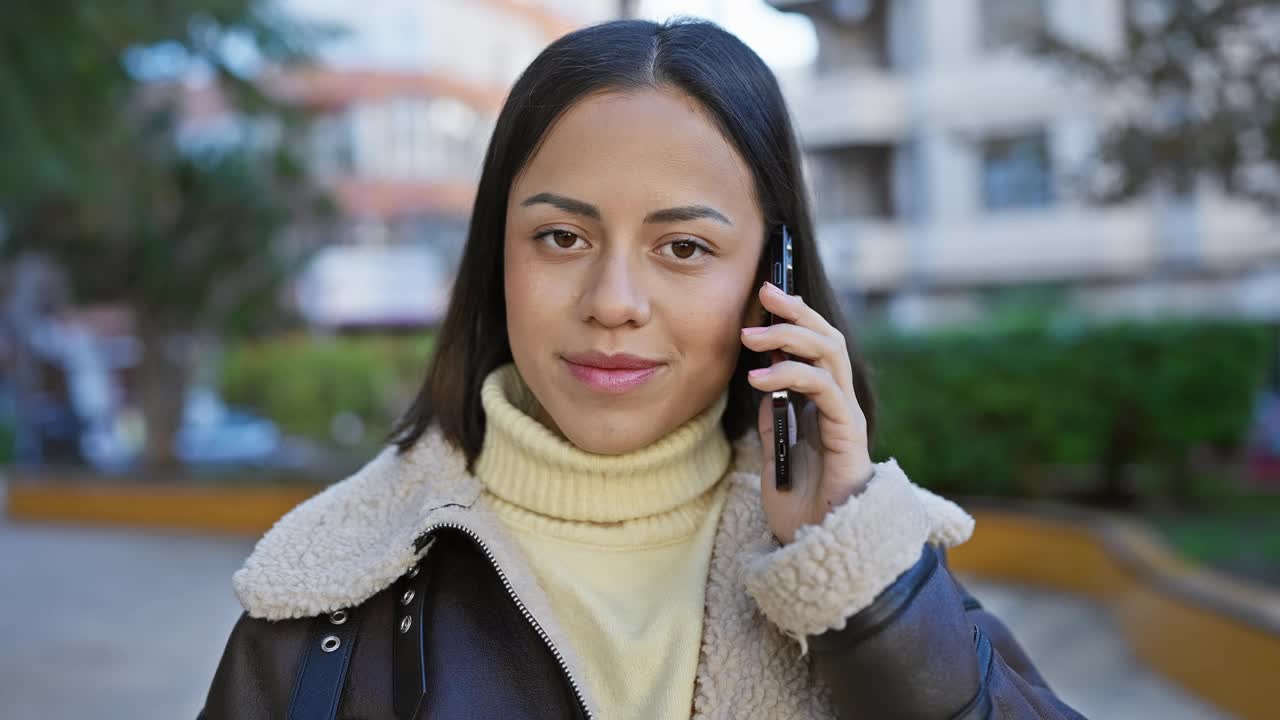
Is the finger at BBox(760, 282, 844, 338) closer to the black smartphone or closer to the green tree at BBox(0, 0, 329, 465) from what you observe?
the black smartphone

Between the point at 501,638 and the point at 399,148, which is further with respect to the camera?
the point at 399,148

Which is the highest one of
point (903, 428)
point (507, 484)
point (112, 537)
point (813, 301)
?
point (813, 301)

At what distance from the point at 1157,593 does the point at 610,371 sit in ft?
18.8

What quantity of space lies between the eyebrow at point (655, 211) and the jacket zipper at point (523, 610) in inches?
16.9

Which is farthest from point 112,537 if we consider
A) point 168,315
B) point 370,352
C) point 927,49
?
point 927,49

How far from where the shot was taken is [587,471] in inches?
59.1

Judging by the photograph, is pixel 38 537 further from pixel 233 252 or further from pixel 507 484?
pixel 507 484

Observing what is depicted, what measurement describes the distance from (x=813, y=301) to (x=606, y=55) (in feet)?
1.49

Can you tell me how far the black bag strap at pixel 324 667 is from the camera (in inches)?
53.1

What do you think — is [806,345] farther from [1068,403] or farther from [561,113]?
[1068,403]

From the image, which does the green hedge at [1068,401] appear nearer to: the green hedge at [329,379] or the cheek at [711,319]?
the cheek at [711,319]

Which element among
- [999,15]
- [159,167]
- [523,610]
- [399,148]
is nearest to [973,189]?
[999,15]

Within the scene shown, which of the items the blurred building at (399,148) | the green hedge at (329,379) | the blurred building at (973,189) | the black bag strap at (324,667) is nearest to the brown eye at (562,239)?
the black bag strap at (324,667)

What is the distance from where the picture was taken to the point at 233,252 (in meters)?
14.3
